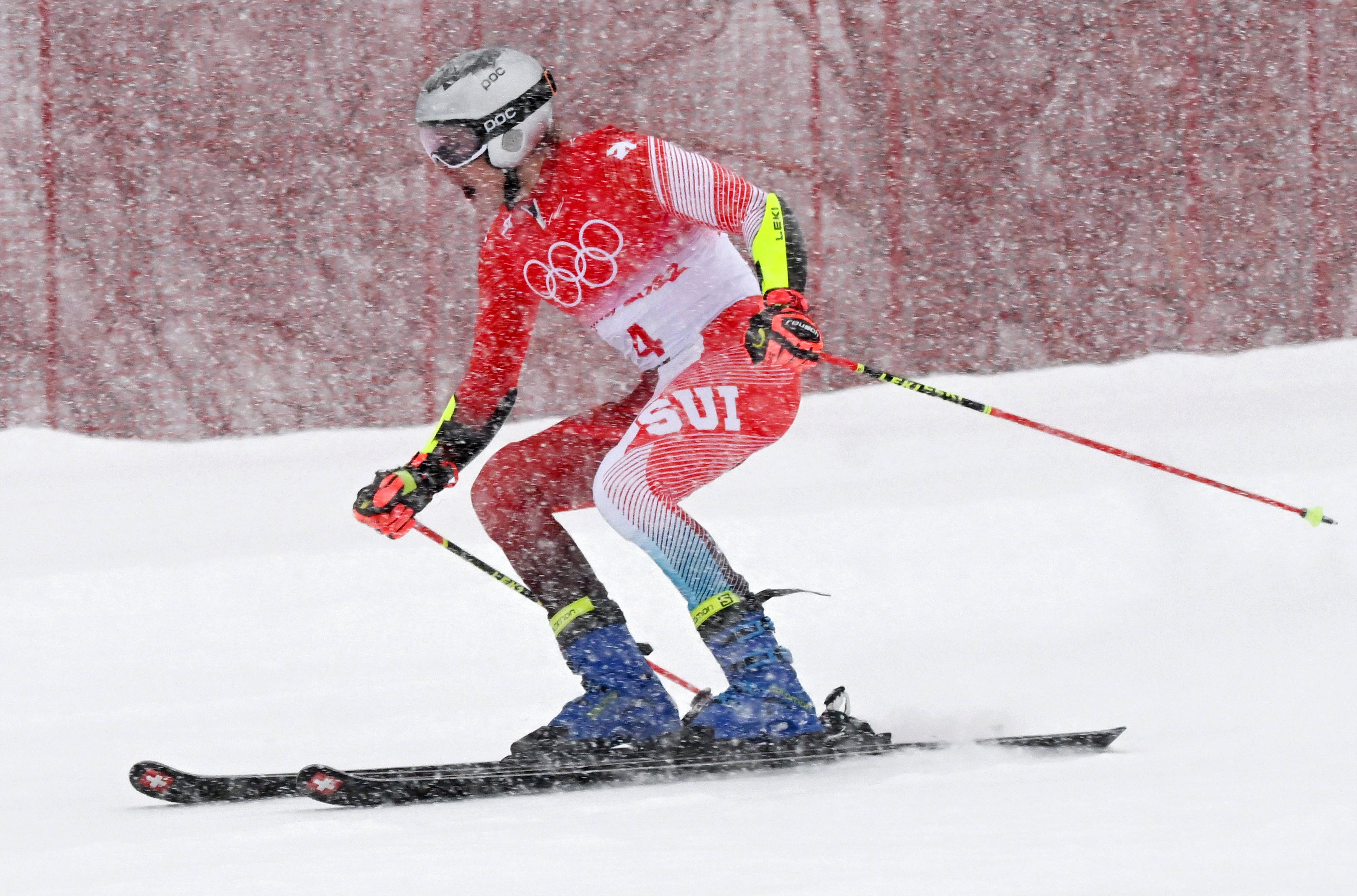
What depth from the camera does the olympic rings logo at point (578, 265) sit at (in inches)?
123

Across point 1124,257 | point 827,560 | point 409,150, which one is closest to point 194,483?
point 409,150

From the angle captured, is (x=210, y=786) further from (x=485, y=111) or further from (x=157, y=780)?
(x=485, y=111)

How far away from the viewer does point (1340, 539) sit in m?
4.98

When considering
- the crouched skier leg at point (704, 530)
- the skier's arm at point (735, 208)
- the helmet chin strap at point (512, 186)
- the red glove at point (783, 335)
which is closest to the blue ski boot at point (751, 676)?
the crouched skier leg at point (704, 530)

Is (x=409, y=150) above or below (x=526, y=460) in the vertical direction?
above

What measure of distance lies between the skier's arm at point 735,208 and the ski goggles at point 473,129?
285mm

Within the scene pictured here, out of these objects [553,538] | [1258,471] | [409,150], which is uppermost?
[409,150]

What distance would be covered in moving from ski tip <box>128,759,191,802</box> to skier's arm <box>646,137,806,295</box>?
166cm

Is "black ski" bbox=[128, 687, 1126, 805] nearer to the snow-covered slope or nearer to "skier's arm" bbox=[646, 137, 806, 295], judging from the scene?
the snow-covered slope

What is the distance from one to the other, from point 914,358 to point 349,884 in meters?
5.11

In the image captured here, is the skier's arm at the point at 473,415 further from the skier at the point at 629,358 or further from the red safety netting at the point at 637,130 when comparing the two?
the red safety netting at the point at 637,130

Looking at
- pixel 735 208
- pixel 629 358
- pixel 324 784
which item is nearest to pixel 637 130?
pixel 629 358

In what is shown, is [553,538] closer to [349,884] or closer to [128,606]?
[349,884]

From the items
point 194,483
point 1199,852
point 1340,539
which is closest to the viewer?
point 1199,852
